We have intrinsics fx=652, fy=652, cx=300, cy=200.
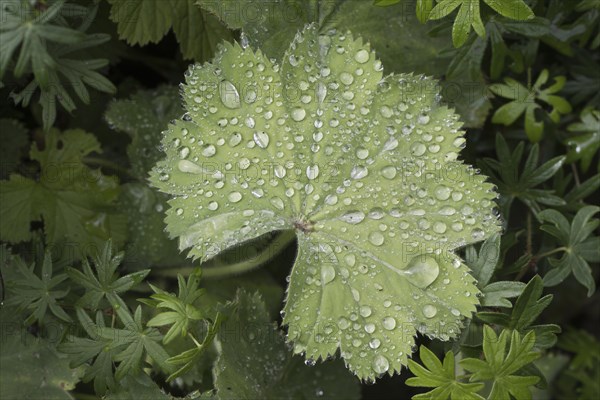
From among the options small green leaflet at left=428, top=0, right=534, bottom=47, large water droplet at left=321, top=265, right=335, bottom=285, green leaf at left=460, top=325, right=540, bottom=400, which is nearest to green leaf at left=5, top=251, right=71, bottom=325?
large water droplet at left=321, top=265, right=335, bottom=285

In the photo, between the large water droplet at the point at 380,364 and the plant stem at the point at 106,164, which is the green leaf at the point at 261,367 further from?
the plant stem at the point at 106,164

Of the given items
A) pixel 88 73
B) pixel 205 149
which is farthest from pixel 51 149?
pixel 205 149

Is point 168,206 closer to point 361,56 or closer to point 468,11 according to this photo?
point 361,56

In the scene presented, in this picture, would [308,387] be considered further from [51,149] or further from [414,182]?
[51,149]

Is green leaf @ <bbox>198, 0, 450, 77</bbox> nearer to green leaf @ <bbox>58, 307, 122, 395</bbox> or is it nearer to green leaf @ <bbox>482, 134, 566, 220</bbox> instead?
green leaf @ <bbox>482, 134, 566, 220</bbox>

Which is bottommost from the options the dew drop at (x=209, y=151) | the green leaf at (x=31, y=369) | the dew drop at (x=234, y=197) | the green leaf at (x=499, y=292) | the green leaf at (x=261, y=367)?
the green leaf at (x=261, y=367)

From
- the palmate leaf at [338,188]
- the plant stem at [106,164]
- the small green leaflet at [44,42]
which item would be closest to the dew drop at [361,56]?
→ the palmate leaf at [338,188]
